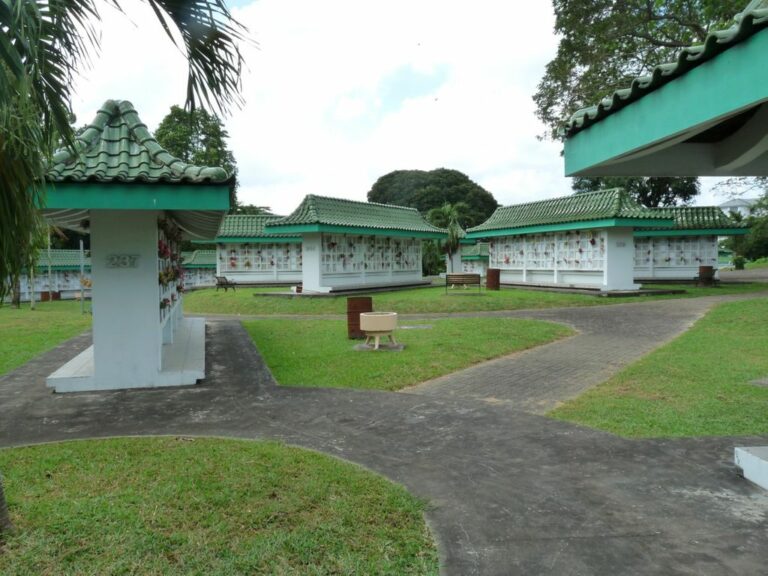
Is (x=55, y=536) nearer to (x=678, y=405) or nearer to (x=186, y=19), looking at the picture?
(x=186, y=19)

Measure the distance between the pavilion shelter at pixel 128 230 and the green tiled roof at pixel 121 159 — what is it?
1cm

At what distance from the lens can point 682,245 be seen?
84.2 ft

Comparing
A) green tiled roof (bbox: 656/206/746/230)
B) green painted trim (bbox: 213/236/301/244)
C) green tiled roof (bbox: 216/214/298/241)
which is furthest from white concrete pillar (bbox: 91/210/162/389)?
green tiled roof (bbox: 656/206/746/230)

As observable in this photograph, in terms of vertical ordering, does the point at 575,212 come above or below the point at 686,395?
above

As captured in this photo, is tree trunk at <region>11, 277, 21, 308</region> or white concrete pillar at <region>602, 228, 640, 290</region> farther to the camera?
white concrete pillar at <region>602, 228, 640, 290</region>

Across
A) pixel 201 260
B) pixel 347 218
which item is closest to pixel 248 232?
pixel 347 218

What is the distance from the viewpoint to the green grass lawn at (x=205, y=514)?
2.91 meters

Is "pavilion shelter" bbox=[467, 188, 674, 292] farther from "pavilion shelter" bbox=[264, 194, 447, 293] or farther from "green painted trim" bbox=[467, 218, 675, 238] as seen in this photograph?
"pavilion shelter" bbox=[264, 194, 447, 293]

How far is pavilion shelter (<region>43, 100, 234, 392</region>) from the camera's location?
6297mm

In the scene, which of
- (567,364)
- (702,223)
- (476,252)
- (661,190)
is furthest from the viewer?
(661,190)

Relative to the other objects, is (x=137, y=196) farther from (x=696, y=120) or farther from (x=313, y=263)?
(x=313, y=263)

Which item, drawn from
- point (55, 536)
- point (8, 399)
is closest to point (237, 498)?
point (55, 536)

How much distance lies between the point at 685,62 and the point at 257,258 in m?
27.3

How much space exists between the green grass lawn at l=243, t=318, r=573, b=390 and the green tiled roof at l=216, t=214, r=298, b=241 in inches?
582
